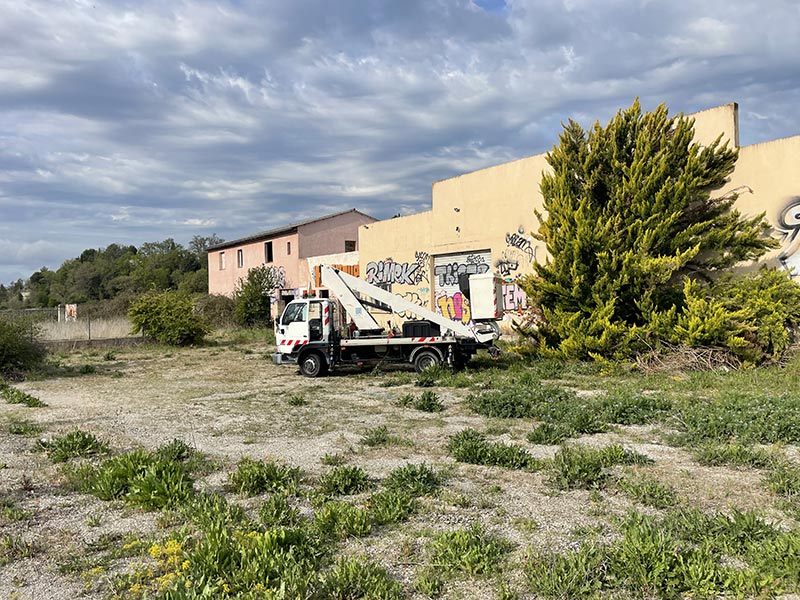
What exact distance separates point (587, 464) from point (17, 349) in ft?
52.7

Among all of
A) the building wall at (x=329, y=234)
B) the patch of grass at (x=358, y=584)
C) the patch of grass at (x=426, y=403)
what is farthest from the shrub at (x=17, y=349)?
the building wall at (x=329, y=234)

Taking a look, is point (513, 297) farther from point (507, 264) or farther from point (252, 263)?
point (252, 263)

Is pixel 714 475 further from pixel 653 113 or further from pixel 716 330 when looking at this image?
pixel 653 113

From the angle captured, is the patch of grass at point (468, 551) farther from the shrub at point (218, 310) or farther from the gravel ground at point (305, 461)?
the shrub at point (218, 310)

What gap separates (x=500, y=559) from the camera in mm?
4066

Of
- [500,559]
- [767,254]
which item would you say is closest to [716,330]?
[767,254]

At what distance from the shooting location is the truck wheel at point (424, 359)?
1469cm

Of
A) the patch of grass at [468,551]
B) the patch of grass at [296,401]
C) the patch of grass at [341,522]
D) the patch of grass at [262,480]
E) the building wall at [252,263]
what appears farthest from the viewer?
the building wall at [252,263]

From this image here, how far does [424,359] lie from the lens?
14773 mm

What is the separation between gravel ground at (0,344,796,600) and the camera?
14.4ft

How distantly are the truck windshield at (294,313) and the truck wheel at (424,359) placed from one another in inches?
124

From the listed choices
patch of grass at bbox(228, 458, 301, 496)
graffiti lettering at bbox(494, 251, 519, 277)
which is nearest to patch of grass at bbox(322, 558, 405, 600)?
patch of grass at bbox(228, 458, 301, 496)

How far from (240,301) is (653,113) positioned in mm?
26748

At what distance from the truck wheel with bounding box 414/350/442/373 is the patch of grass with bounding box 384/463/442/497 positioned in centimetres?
873
